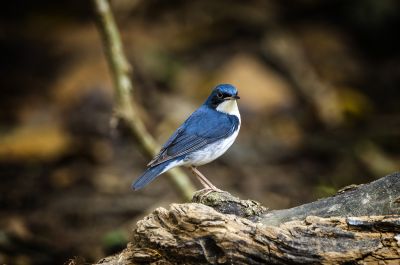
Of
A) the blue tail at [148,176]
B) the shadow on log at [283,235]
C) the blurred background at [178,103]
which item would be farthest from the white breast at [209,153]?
the shadow on log at [283,235]

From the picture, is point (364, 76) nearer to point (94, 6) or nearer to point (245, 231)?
point (94, 6)

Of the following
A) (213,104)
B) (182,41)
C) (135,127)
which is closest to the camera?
(213,104)

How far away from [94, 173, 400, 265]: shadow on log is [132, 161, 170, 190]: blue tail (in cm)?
119

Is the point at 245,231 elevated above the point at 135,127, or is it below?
below

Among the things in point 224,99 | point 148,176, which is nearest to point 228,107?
point 224,99

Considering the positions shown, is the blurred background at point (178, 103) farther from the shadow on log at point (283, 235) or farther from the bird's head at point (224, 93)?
the shadow on log at point (283, 235)

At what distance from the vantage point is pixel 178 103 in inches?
426

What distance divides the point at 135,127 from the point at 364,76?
5703 millimetres

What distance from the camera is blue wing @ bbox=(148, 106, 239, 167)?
6.21m

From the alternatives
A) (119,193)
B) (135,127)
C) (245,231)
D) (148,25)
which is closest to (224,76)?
(148,25)

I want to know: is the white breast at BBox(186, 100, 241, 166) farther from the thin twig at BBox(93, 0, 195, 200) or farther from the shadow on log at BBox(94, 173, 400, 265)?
the shadow on log at BBox(94, 173, 400, 265)

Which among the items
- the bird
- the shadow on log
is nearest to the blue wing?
the bird

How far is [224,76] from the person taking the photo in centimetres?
1127

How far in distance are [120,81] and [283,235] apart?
4.00 m
